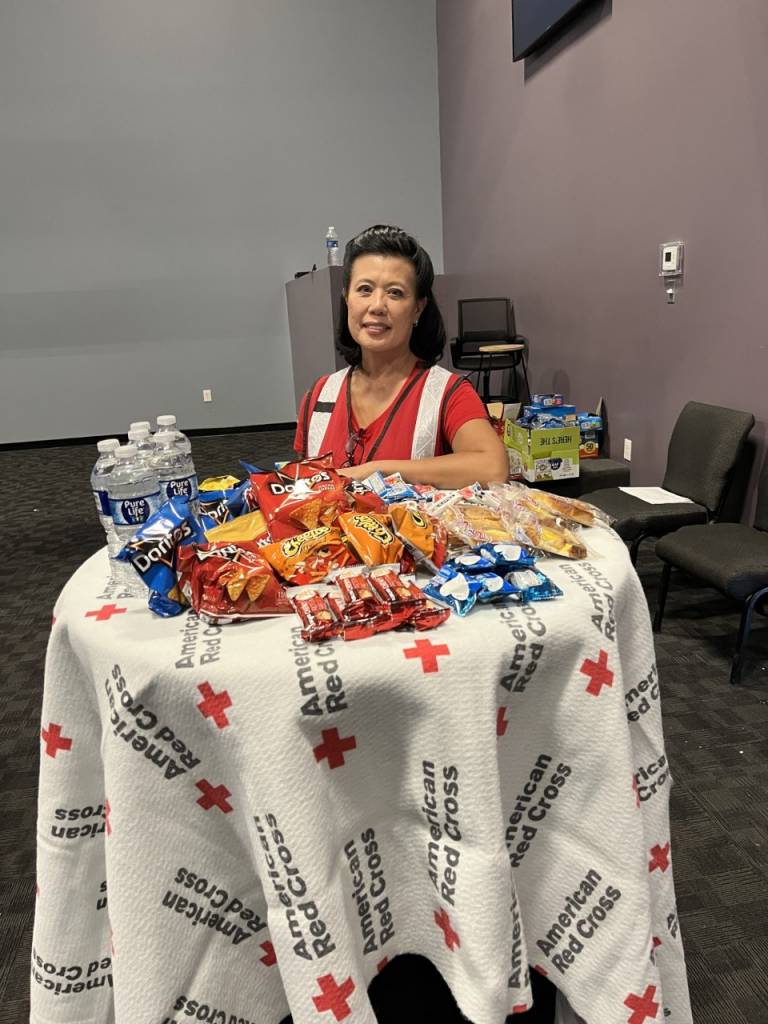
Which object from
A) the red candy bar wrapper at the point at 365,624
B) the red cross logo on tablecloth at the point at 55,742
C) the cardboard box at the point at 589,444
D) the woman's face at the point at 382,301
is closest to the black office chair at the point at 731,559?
the woman's face at the point at 382,301

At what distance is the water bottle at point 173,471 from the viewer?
1.12 meters

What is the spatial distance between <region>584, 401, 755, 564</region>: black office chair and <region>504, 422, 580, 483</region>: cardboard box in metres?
0.62

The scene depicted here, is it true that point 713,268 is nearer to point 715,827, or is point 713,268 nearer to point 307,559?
point 715,827

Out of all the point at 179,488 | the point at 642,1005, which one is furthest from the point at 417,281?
the point at 642,1005

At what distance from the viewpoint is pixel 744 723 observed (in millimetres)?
2100

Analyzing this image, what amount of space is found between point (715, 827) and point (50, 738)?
157cm

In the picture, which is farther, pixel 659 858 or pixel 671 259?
pixel 671 259

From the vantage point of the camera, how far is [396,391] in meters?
1.79

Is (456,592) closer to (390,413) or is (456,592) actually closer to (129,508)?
(129,508)

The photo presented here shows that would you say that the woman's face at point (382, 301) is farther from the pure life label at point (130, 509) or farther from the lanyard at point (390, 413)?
the pure life label at point (130, 509)

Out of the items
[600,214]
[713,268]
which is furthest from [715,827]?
[600,214]

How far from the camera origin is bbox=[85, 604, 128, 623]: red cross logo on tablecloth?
0.94 m

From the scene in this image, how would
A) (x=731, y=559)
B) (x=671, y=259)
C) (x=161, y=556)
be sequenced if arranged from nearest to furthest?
1. (x=161, y=556)
2. (x=731, y=559)
3. (x=671, y=259)

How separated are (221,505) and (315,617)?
45cm
